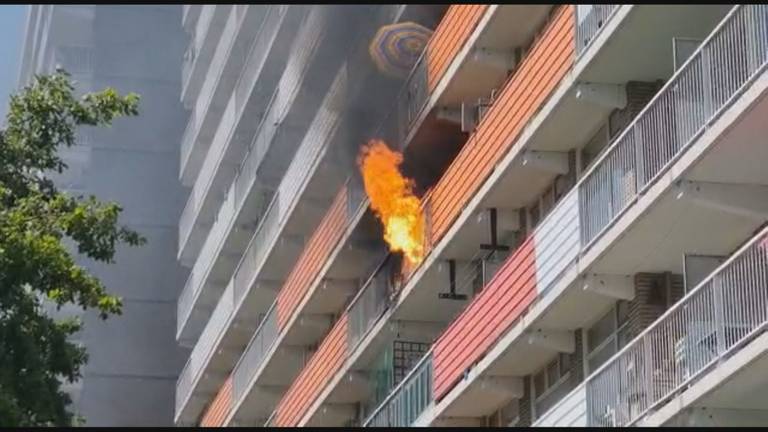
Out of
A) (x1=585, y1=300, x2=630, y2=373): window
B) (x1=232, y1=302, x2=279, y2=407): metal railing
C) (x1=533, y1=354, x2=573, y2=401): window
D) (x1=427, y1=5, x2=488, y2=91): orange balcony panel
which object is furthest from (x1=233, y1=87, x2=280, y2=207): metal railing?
(x1=585, y1=300, x2=630, y2=373): window

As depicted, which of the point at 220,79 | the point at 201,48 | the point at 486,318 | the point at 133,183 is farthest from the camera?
the point at 133,183

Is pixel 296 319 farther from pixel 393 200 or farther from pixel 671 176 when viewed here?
pixel 671 176

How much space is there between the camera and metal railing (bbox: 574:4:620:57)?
24.5 meters

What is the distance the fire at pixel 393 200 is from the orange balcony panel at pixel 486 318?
2307 mm

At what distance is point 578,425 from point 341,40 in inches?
625

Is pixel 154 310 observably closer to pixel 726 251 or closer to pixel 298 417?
pixel 298 417

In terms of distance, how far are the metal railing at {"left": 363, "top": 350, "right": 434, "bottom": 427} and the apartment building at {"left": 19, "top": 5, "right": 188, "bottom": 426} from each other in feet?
88.0

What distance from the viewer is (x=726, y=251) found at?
78.9 ft

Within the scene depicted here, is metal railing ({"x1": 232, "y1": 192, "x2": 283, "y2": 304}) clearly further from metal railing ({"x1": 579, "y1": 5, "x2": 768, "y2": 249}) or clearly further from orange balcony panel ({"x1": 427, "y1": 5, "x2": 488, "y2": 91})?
metal railing ({"x1": 579, "y1": 5, "x2": 768, "y2": 249})

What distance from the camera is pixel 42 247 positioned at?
78.5 feet

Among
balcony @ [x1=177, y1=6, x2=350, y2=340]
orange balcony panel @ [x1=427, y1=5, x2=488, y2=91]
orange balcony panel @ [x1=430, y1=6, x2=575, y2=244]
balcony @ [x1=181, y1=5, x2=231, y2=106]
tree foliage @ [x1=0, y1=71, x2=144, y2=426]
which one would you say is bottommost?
tree foliage @ [x1=0, y1=71, x2=144, y2=426]

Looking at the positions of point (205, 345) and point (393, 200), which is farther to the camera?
point (205, 345)

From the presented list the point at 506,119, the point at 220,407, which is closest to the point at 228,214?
the point at 220,407

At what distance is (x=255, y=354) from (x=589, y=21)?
1985 cm
